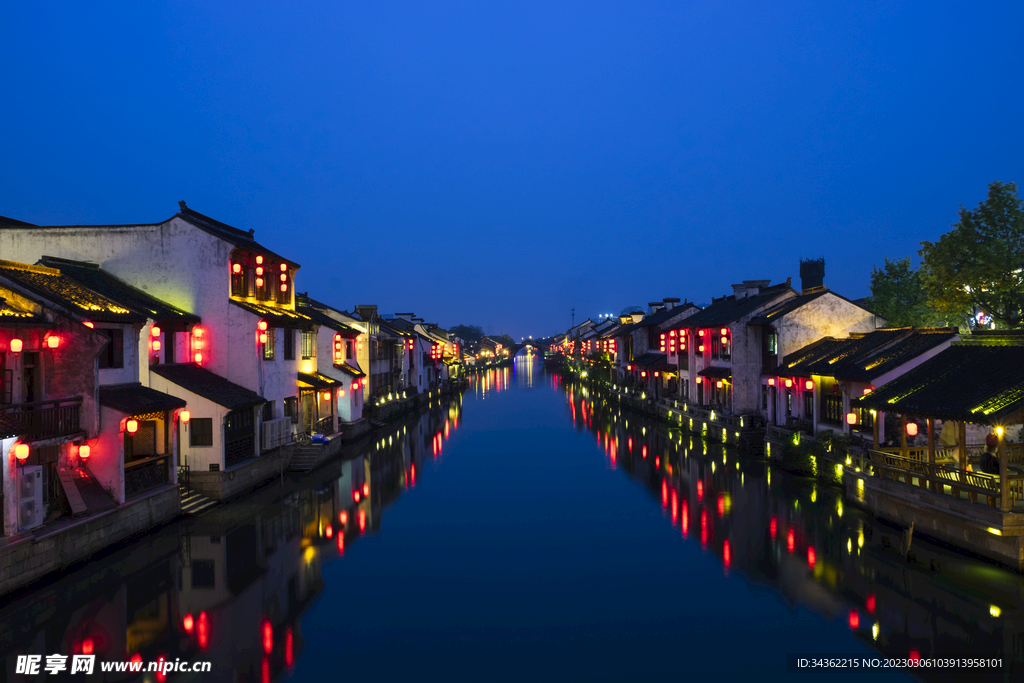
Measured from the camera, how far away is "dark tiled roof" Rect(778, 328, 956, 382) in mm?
27484

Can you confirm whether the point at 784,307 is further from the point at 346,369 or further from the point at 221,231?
the point at 221,231

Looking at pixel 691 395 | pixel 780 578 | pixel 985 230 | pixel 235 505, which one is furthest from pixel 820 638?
pixel 691 395

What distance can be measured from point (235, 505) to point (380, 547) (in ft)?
25.9

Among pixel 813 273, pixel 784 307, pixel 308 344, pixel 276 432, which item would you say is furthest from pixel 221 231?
pixel 813 273

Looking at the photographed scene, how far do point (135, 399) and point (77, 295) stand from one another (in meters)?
4.04

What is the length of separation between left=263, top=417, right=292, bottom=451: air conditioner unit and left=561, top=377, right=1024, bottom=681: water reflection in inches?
677

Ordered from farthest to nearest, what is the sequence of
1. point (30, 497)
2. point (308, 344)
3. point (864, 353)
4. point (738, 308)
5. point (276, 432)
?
1. point (738, 308)
2. point (308, 344)
3. point (864, 353)
4. point (276, 432)
5. point (30, 497)

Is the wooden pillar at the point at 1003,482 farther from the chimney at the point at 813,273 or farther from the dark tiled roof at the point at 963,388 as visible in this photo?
the chimney at the point at 813,273

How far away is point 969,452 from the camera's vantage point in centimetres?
2420

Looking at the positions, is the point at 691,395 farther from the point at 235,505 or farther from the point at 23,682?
the point at 23,682

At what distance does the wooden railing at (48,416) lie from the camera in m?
16.3

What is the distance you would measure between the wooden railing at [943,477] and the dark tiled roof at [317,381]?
2734 cm

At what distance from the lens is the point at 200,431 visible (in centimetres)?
2498

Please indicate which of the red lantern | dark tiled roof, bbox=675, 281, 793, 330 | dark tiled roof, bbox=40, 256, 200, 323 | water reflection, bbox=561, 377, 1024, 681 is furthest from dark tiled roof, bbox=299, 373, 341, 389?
dark tiled roof, bbox=675, 281, 793, 330
